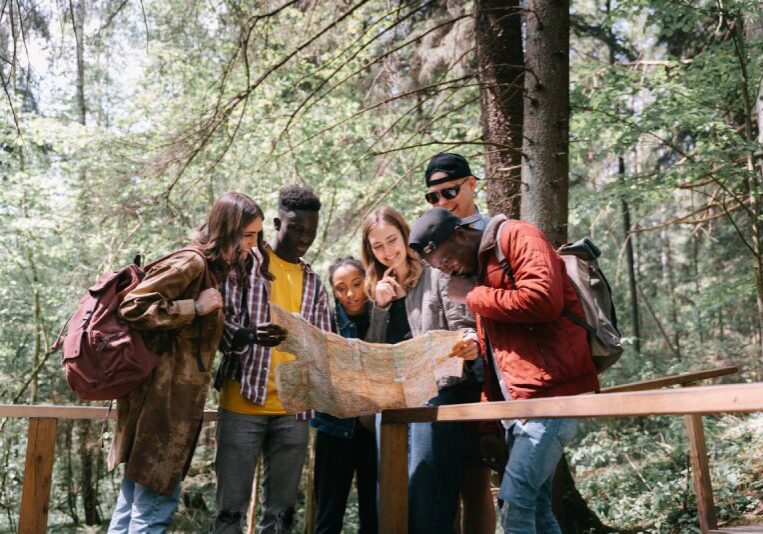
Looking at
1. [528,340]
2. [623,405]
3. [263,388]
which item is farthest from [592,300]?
[263,388]

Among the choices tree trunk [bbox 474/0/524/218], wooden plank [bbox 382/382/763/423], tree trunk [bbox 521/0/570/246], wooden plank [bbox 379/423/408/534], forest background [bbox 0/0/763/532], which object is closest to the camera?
wooden plank [bbox 382/382/763/423]

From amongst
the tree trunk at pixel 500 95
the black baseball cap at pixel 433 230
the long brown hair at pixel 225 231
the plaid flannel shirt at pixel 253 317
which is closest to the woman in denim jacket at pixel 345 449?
the plaid flannel shirt at pixel 253 317

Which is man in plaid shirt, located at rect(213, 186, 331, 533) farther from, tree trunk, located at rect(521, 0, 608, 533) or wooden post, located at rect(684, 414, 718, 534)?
wooden post, located at rect(684, 414, 718, 534)

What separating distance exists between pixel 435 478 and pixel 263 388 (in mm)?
837

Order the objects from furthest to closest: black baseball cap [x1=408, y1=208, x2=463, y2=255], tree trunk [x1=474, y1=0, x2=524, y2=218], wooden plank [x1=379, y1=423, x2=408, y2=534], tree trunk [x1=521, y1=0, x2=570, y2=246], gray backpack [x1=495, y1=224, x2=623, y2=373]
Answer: tree trunk [x1=474, y1=0, x2=524, y2=218] → tree trunk [x1=521, y1=0, x2=570, y2=246] → wooden plank [x1=379, y1=423, x2=408, y2=534] → black baseball cap [x1=408, y1=208, x2=463, y2=255] → gray backpack [x1=495, y1=224, x2=623, y2=373]

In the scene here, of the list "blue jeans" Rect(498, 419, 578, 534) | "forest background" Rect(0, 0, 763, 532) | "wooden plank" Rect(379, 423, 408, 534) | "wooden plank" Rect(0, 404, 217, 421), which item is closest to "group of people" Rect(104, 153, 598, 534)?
"blue jeans" Rect(498, 419, 578, 534)

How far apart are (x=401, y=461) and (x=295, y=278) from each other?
42.9 inches

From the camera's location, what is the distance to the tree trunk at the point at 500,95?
16.5 feet

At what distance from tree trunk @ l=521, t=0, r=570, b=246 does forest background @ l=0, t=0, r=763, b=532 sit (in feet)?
0.07

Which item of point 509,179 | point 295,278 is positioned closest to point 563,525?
point 509,179

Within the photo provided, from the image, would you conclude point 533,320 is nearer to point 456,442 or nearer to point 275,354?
point 456,442

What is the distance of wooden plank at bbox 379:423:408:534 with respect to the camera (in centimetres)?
277

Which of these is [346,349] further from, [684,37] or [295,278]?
[684,37]

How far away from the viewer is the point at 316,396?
267 centimetres
